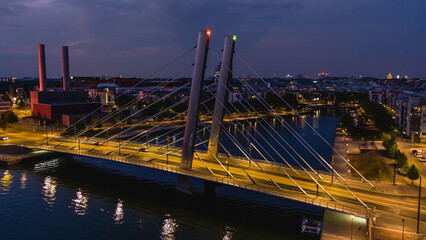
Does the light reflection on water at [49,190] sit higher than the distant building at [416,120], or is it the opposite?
the distant building at [416,120]

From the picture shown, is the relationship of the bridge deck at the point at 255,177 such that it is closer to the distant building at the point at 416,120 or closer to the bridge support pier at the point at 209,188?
the bridge support pier at the point at 209,188

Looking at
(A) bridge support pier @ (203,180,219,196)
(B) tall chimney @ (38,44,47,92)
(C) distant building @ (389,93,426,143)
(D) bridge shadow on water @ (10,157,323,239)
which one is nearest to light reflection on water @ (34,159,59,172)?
(D) bridge shadow on water @ (10,157,323,239)

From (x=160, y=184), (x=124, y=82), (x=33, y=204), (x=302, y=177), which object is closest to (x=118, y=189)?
(x=160, y=184)

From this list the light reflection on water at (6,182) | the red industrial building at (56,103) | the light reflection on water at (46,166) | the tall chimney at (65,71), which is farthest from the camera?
the tall chimney at (65,71)

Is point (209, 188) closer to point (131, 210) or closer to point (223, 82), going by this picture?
point (131, 210)

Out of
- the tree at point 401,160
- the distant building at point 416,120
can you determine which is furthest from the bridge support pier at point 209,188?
the distant building at point 416,120

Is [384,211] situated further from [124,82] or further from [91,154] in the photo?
[124,82]

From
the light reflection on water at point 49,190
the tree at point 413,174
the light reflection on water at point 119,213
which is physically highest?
the tree at point 413,174

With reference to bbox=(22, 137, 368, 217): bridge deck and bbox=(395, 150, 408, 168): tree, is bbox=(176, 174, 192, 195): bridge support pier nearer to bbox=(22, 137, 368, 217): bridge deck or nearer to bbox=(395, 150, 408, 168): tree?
bbox=(22, 137, 368, 217): bridge deck
